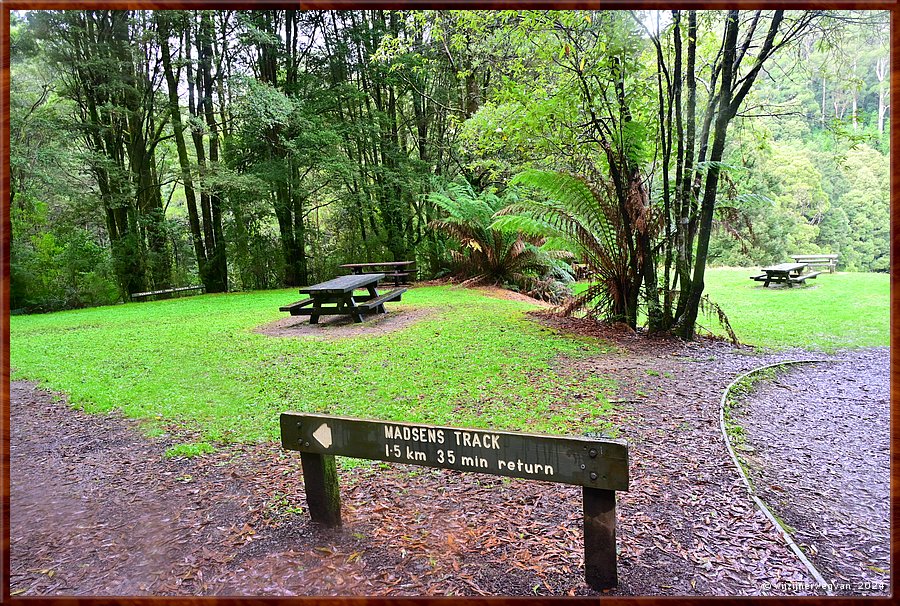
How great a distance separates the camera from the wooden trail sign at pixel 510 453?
1.31 metres

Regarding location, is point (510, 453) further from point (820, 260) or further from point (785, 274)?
point (785, 274)

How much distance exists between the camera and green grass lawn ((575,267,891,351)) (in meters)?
1.96

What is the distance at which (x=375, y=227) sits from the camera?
3654 millimetres

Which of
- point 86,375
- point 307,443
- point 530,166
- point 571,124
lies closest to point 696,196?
point 571,124

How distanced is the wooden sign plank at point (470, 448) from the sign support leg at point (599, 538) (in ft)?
0.24

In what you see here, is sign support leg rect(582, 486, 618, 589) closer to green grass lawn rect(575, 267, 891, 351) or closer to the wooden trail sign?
the wooden trail sign

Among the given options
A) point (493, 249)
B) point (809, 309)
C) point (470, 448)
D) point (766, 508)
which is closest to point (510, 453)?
point (470, 448)

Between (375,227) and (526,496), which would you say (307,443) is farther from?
(375,227)

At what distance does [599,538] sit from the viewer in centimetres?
139

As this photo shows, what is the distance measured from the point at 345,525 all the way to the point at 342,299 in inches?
77.7

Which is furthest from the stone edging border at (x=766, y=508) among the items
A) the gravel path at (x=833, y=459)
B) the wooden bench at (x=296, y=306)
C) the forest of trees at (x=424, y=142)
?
Answer: the wooden bench at (x=296, y=306)

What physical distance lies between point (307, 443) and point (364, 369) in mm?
1077

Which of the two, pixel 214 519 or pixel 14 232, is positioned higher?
pixel 14 232

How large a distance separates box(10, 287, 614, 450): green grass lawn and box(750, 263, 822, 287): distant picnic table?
1.19 m
